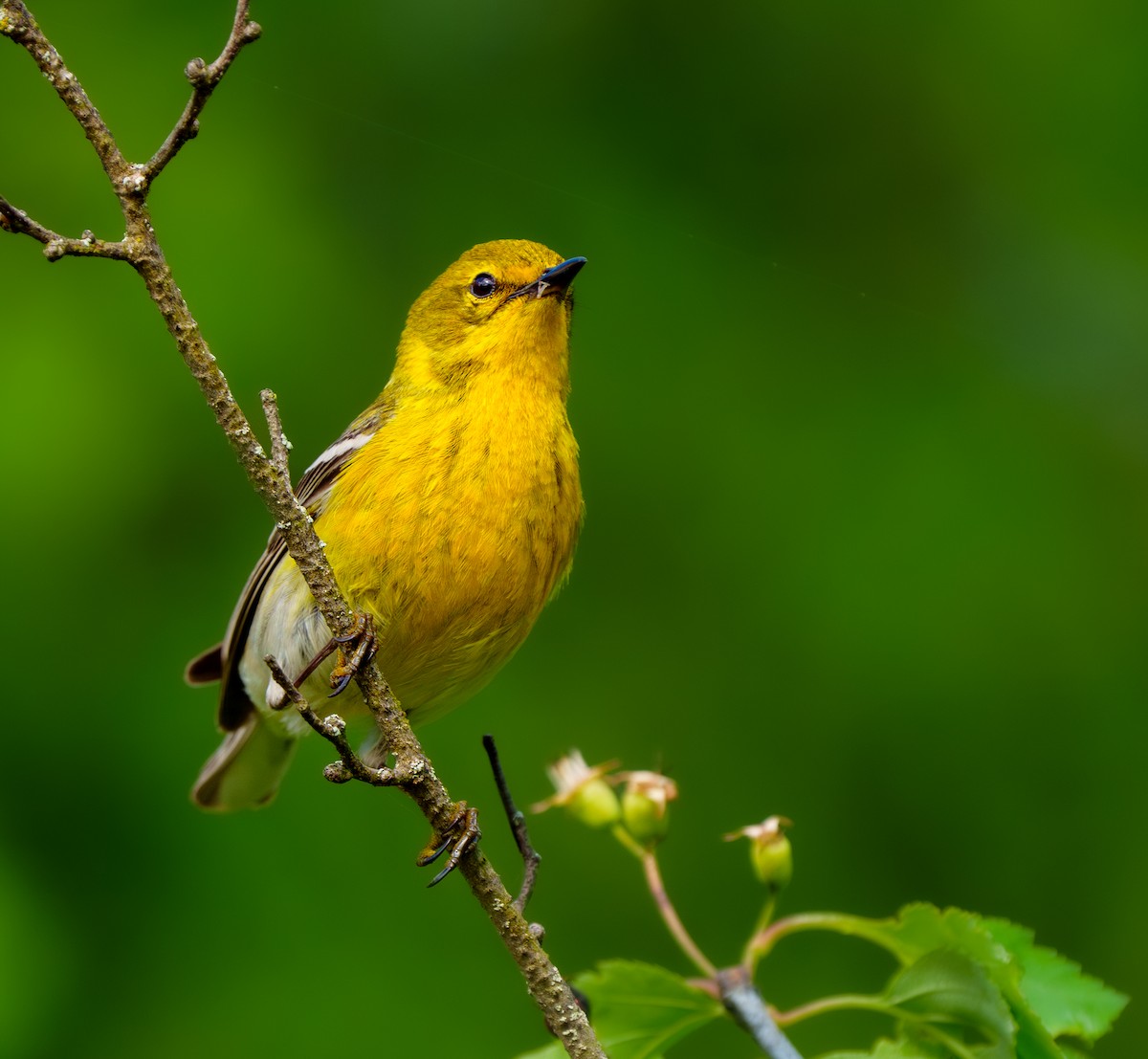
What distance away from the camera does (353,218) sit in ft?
19.0

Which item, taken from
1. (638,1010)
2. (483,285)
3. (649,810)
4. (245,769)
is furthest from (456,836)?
(245,769)

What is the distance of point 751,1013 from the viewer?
7.11ft

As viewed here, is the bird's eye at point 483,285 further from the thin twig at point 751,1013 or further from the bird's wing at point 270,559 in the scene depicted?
the thin twig at point 751,1013

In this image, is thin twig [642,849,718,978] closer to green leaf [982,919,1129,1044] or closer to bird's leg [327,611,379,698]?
green leaf [982,919,1129,1044]

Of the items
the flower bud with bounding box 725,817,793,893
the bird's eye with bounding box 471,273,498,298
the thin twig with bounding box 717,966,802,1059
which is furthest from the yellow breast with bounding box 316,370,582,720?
the thin twig with bounding box 717,966,802,1059

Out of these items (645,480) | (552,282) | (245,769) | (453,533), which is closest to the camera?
(453,533)

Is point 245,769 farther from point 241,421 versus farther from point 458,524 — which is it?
point 241,421

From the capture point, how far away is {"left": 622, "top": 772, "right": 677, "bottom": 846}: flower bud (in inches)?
104

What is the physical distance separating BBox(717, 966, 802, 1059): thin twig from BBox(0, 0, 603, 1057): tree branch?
0.74ft

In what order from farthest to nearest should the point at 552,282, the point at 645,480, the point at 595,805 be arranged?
the point at 645,480 < the point at 552,282 < the point at 595,805

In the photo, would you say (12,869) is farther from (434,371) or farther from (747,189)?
(747,189)

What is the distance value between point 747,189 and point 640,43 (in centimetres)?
76

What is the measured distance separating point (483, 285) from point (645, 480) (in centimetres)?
174

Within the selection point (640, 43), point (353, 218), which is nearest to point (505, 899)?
point (353, 218)
